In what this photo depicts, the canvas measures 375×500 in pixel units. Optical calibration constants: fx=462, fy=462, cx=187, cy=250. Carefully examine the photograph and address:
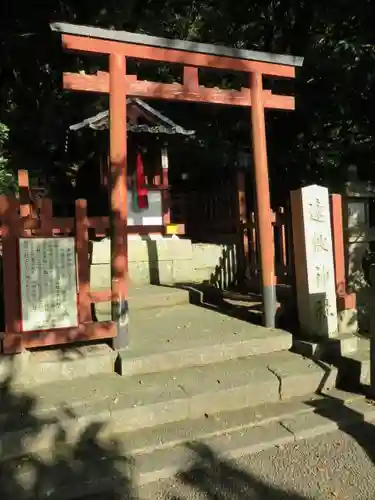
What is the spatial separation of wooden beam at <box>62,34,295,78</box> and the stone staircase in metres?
2.96

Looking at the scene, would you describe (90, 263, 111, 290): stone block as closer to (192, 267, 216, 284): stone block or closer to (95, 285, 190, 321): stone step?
A: (95, 285, 190, 321): stone step

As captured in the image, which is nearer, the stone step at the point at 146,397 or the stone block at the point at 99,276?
the stone step at the point at 146,397

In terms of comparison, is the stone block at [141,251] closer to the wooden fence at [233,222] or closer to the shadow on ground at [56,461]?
the wooden fence at [233,222]

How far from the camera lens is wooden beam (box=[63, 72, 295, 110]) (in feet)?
15.1

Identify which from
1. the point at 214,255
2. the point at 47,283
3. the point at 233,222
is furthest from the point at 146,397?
the point at 233,222

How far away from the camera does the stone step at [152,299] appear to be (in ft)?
20.5

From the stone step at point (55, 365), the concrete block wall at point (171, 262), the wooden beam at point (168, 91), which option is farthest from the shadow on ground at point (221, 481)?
the concrete block wall at point (171, 262)

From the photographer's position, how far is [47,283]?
429 cm

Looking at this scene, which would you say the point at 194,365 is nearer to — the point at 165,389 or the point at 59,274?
the point at 165,389

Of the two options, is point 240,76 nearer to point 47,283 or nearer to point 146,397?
point 47,283

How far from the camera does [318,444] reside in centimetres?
369

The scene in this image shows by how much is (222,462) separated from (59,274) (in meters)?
2.19

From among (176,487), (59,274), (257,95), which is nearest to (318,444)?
(176,487)

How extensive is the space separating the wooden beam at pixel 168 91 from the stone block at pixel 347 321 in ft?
8.34
